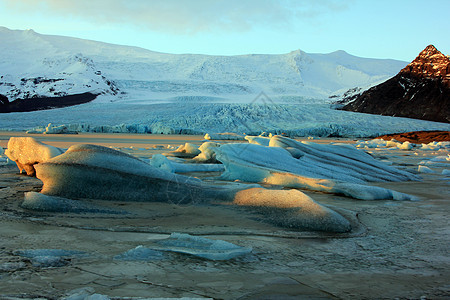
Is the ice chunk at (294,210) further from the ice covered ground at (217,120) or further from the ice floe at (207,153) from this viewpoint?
the ice covered ground at (217,120)

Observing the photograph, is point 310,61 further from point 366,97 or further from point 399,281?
point 399,281

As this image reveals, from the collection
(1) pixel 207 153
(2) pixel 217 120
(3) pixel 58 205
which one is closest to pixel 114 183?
(3) pixel 58 205

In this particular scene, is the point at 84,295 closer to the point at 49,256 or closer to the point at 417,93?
the point at 49,256

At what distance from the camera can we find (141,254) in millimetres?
1962

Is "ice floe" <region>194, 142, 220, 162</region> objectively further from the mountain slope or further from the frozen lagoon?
the mountain slope

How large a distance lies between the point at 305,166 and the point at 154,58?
127 ft

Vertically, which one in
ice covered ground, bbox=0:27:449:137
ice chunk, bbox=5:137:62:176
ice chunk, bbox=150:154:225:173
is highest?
ice covered ground, bbox=0:27:449:137

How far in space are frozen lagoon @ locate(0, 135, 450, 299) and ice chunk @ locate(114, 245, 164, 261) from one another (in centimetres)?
5

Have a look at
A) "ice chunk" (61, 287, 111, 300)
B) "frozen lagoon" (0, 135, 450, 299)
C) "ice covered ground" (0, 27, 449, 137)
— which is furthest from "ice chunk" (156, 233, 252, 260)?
"ice covered ground" (0, 27, 449, 137)

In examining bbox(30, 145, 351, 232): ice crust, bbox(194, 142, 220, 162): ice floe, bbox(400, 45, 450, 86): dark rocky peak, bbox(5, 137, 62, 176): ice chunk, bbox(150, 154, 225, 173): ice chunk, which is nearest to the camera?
bbox(30, 145, 351, 232): ice crust

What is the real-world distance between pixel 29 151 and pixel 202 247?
3096 millimetres

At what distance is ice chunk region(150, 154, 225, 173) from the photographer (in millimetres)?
5555

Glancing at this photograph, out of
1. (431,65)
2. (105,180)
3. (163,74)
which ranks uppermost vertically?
(431,65)

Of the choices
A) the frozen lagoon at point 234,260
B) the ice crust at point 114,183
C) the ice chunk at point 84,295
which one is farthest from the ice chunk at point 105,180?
the ice chunk at point 84,295
